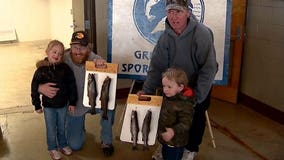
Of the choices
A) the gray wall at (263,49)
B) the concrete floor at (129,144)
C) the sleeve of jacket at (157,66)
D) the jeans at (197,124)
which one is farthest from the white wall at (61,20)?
the jeans at (197,124)

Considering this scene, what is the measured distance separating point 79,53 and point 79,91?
29 centimetres

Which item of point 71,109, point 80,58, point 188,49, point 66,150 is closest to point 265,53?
point 188,49

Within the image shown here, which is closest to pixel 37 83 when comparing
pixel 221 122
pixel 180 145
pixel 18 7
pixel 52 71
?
pixel 52 71

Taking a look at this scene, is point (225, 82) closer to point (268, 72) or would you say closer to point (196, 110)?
point (196, 110)

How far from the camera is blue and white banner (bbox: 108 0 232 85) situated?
2.75m

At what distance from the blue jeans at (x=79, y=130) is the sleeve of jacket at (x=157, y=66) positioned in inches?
17.7

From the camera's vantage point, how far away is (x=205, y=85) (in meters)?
2.15

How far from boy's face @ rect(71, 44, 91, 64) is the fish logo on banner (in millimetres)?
537

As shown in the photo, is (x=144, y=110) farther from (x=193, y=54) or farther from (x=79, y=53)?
(x=79, y=53)


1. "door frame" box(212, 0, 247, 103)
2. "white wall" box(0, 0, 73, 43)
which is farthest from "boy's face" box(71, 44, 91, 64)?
"white wall" box(0, 0, 73, 43)

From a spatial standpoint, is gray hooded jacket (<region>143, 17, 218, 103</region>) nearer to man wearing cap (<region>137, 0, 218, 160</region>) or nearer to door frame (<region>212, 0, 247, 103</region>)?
man wearing cap (<region>137, 0, 218, 160</region>)

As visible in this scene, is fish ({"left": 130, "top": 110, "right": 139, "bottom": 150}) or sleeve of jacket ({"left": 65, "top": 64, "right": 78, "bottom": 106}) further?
sleeve of jacket ({"left": 65, "top": 64, "right": 78, "bottom": 106})

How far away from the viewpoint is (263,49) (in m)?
3.46

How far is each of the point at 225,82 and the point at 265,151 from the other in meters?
0.64
